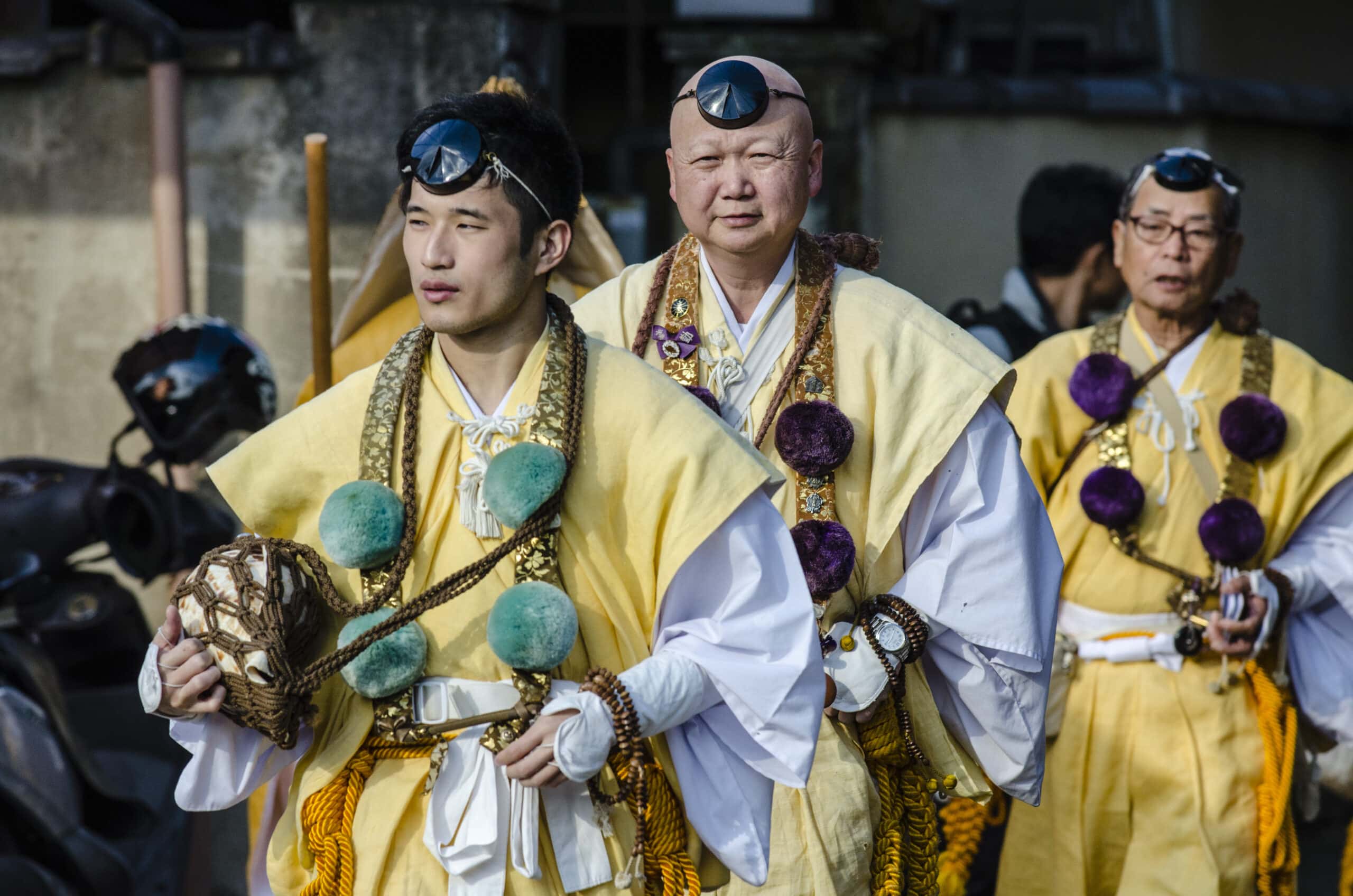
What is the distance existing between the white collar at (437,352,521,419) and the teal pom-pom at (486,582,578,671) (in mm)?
313

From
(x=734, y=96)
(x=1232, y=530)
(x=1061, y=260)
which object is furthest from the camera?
(x=1061, y=260)

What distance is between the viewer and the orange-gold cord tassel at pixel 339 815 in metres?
2.63

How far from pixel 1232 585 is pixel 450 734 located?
2.24 m

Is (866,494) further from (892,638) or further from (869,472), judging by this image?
(892,638)

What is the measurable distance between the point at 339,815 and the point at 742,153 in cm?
143

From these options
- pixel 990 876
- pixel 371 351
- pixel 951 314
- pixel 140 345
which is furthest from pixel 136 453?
pixel 990 876

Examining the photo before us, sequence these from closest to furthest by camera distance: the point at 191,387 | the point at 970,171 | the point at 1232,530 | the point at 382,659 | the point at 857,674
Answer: the point at 382,659 → the point at 857,674 → the point at 1232,530 → the point at 191,387 → the point at 970,171

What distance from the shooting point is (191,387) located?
4895 mm

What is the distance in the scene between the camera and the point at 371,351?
482 centimetres

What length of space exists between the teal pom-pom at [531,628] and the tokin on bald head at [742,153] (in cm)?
103

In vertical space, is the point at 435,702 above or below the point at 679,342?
below

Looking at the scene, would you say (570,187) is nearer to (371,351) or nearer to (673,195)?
(673,195)

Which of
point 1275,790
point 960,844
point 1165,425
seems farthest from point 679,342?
point 1275,790

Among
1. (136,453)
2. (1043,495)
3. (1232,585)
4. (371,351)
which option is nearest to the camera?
(1232,585)
